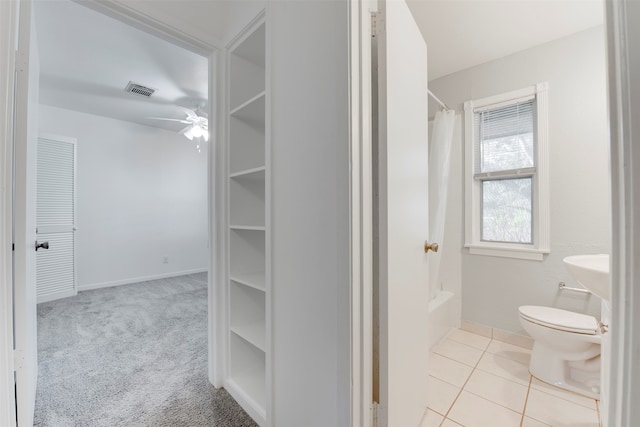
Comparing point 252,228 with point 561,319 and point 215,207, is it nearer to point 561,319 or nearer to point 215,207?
point 215,207

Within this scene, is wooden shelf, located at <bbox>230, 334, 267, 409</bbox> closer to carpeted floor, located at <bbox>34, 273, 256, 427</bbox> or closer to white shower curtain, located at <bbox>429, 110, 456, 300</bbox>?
carpeted floor, located at <bbox>34, 273, 256, 427</bbox>

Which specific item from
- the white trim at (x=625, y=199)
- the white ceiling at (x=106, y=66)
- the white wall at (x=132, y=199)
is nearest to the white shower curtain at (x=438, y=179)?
the white trim at (x=625, y=199)

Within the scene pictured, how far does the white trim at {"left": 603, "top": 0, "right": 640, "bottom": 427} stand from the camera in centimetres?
54

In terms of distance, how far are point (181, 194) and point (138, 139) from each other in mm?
1080

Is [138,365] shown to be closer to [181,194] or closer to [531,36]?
[181,194]

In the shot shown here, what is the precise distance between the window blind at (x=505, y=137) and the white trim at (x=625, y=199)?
1926mm

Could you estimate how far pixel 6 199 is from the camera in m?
0.97

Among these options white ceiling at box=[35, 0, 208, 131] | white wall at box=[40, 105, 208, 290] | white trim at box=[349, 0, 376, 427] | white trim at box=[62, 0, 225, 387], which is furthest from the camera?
white wall at box=[40, 105, 208, 290]

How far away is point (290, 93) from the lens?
1.20 meters

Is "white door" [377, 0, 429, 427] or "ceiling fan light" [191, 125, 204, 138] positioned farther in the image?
"ceiling fan light" [191, 125, 204, 138]

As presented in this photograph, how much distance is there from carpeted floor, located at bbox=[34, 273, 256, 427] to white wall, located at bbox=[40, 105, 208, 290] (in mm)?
908

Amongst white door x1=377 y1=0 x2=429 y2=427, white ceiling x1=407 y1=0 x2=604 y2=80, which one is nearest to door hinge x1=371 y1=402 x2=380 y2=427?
white door x1=377 y1=0 x2=429 y2=427

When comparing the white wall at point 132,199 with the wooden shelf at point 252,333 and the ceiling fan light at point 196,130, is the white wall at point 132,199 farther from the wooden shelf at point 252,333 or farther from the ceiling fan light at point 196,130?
the wooden shelf at point 252,333

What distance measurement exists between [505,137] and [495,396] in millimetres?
2001
